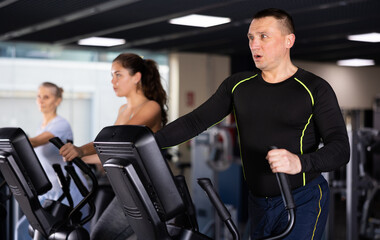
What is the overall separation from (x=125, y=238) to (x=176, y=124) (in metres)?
0.75

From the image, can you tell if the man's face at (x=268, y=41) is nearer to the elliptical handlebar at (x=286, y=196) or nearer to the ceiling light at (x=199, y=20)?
the elliptical handlebar at (x=286, y=196)

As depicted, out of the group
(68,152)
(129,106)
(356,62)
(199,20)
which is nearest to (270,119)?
(68,152)

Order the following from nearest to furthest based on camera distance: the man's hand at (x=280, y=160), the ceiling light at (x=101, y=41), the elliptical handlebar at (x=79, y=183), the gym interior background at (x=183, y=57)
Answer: the man's hand at (x=280, y=160) < the elliptical handlebar at (x=79, y=183) < the gym interior background at (x=183, y=57) < the ceiling light at (x=101, y=41)

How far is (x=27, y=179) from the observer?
2312 mm

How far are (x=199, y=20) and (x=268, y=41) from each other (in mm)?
3722

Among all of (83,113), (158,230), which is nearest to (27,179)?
(158,230)

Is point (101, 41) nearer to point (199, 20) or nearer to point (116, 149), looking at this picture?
point (199, 20)

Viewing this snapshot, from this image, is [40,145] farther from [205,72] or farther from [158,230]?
[205,72]

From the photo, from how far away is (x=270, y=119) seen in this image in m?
1.92

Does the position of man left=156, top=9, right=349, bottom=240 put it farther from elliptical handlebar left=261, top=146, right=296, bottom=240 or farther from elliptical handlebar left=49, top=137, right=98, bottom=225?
elliptical handlebar left=49, top=137, right=98, bottom=225

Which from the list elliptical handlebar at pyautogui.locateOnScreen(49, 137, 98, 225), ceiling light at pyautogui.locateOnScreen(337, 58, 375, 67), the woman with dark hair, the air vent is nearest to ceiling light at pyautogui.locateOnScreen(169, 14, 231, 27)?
the woman with dark hair

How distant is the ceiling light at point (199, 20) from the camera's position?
17.6ft

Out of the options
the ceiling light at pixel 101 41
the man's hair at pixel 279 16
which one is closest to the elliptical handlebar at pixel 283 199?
the man's hair at pixel 279 16

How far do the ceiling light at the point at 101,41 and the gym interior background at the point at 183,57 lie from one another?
0.53 feet
